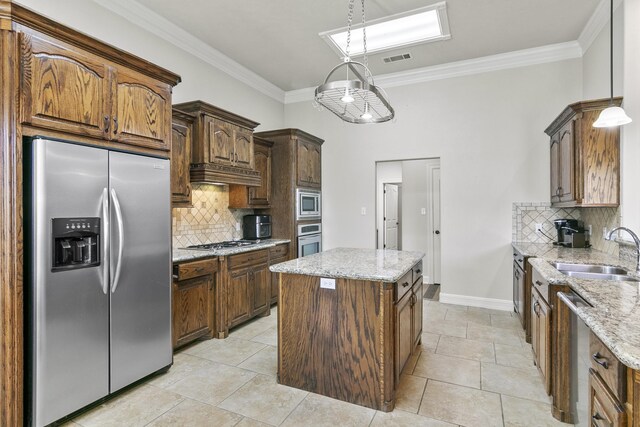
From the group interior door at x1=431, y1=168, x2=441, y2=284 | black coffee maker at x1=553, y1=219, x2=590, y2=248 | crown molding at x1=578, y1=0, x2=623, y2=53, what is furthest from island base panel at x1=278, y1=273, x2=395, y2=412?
interior door at x1=431, y1=168, x2=441, y2=284

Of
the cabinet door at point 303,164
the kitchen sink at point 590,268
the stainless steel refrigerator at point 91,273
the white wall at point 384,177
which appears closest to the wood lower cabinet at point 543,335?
the kitchen sink at point 590,268

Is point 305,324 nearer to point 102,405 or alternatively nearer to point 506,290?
point 102,405

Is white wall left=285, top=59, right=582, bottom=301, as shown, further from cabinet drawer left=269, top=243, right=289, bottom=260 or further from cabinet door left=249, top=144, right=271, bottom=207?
cabinet door left=249, top=144, right=271, bottom=207

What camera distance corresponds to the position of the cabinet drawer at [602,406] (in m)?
1.11

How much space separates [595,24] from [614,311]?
3.50 meters

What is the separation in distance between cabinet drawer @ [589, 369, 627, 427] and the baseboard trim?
3175mm

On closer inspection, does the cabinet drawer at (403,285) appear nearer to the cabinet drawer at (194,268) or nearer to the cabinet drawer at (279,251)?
the cabinet drawer at (194,268)

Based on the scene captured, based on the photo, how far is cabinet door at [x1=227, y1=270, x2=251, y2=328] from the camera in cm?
354

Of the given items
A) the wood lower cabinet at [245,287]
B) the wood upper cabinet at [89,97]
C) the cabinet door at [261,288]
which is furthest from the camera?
the cabinet door at [261,288]

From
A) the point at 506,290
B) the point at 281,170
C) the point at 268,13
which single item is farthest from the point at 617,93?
the point at 281,170

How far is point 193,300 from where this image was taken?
3.19 m

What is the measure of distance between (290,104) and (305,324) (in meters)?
4.28

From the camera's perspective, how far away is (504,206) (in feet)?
14.3

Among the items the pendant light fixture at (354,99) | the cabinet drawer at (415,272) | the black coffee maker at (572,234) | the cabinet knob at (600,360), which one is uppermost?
the pendant light fixture at (354,99)
